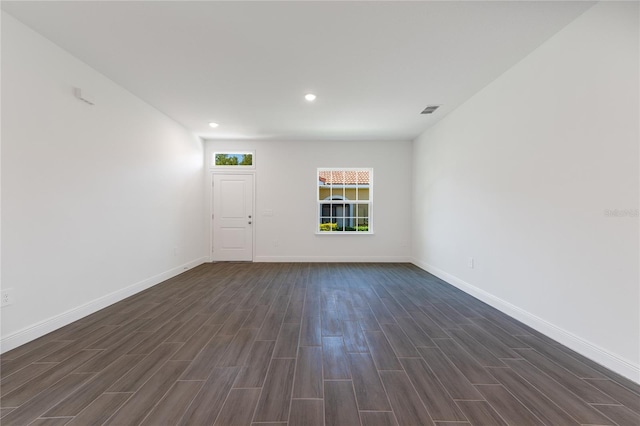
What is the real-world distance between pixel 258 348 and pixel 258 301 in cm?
117

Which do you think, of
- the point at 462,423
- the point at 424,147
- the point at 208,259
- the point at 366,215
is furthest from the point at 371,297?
the point at 208,259

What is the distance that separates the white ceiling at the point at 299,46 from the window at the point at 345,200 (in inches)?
86.8

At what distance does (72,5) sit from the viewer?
2041mm

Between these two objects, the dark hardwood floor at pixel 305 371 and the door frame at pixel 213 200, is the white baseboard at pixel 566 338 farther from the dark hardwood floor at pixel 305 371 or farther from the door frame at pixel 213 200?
the door frame at pixel 213 200

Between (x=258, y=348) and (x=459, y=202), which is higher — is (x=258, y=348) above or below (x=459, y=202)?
below

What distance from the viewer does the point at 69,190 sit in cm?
263

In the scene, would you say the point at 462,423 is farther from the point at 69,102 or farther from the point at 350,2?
the point at 69,102

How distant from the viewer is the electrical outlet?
2049 mm

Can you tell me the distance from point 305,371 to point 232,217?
458 centimetres

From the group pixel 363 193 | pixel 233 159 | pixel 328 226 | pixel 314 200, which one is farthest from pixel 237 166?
pixel 363 193

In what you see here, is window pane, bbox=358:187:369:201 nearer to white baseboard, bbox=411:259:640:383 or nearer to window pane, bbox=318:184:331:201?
window pane, bbox=318:184:331:201

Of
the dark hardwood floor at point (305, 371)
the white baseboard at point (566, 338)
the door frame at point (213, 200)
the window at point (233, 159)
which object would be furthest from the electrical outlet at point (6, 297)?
the white baseboard at point (566, 338)

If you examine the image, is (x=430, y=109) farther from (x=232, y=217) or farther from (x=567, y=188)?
(x=232, y=217)

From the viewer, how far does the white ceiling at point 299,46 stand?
6.78ft
